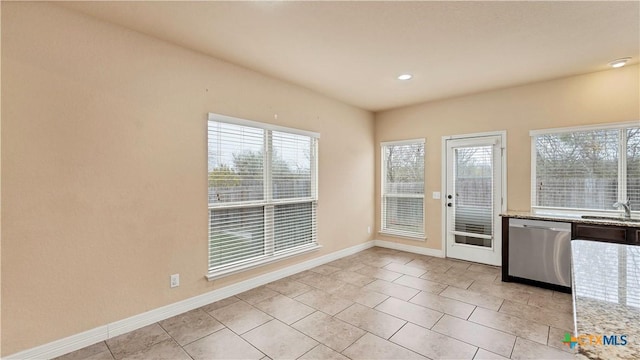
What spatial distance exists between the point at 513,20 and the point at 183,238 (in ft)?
12.2

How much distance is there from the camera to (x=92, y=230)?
241 cm

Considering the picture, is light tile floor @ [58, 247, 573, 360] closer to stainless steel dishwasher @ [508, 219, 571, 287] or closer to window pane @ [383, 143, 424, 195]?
stainless steel dishwasher @ [508, 219, 571, 287]

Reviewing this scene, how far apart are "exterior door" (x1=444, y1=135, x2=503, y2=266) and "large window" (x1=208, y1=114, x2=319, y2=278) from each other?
7.76 feet

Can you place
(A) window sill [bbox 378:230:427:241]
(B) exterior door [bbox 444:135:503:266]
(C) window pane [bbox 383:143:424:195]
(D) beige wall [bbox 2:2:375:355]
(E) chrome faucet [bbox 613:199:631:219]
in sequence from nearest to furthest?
1. (D) beige wall [bbox 2:2:375:355]
2. (E) chrome faucet [bbox 613:199:631:219]
3. (B) exterior door [bbox 444:135:503:266]
4. (A) window sill [bbox 378:230:427:241]
5. (C) window pane [bbox 383:143:424:195]

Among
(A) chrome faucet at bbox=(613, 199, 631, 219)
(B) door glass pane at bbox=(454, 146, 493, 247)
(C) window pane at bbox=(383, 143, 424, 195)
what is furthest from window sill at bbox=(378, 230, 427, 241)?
(A) chrome faucet at bbox=(613, 199, 631, 219)

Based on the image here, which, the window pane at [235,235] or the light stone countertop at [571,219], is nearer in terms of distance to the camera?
the light stone countertop at [571,219]

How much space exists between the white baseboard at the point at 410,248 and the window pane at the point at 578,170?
1.69 meters

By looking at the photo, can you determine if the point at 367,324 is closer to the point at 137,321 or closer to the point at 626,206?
the point at 137,321

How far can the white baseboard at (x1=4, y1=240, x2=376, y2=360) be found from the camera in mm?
2195

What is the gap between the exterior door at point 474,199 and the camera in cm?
440

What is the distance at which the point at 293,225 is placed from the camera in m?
4.14

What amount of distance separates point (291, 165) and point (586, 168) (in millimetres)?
3958

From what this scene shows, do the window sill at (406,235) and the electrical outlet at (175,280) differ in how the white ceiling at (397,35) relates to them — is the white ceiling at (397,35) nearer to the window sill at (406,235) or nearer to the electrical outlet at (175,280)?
the electrical outlet at (175,280)

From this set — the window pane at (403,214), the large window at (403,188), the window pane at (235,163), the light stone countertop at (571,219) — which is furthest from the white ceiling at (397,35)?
the window pane at (403,214)
